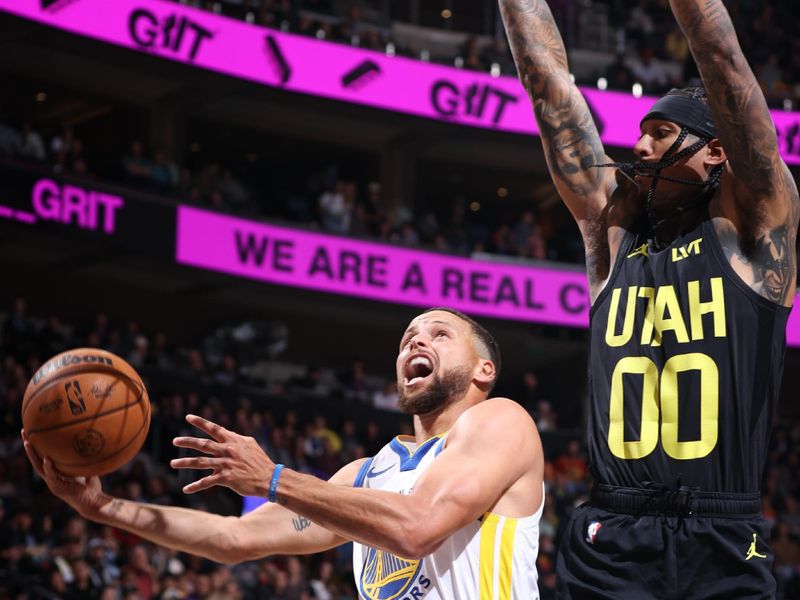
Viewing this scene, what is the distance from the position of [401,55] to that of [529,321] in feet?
17.4

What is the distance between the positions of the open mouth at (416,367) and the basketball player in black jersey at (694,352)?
3.17 ft

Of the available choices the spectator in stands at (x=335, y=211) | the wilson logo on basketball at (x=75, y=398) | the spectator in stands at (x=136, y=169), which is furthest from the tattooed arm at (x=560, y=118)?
the spectator in stands at (x=335, y=211)

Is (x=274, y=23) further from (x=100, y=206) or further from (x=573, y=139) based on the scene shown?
(x=573, y=139)

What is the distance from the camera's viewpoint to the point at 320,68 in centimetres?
2052

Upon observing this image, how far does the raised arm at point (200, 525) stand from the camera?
4.04 metres

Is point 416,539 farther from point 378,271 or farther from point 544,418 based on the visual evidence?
point 544,418

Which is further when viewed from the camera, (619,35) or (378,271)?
(619,35)

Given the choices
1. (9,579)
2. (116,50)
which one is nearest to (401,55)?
(116,50)

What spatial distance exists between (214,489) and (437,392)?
10.1m

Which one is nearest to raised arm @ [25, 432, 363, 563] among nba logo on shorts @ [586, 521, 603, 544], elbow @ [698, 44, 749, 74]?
nba logo on shorts @ [586, 521, 603, 544]

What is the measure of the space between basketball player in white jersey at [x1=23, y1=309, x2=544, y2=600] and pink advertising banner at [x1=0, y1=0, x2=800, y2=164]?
14753mm

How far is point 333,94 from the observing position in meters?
20.7

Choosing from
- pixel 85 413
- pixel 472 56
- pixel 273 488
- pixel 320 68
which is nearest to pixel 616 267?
pixel 273 488

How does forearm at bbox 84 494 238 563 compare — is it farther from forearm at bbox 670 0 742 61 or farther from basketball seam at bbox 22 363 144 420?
forearm at bbox 670 0 742 61
